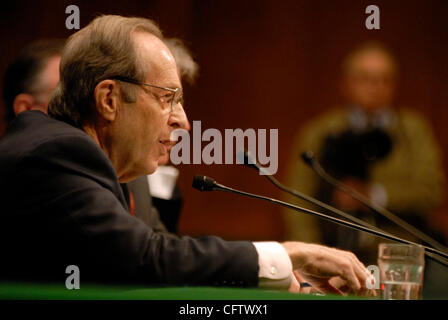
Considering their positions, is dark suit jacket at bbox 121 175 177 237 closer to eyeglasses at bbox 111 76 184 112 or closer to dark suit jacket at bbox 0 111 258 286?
eyeglasses at bbox 111 76 184 112

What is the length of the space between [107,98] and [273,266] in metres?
0.63

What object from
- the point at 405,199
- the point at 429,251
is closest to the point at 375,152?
the point at 405,199

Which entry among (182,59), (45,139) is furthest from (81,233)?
(182,59)

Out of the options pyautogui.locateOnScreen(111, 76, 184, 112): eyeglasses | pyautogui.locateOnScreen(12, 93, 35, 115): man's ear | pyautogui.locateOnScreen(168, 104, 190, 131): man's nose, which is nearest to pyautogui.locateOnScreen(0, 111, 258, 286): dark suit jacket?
pyautogui.locateOnScreen(111, 76, 184, 112): eyeglasses

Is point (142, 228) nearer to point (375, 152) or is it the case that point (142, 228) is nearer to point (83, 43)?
point (83, 43)

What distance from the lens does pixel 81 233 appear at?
1.26 meters

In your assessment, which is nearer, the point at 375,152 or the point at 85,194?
the point at 85,194

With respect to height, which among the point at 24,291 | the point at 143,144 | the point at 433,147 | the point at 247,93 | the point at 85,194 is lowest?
the point at 24,291

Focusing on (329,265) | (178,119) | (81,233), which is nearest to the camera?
(81,233)

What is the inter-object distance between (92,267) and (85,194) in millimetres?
162

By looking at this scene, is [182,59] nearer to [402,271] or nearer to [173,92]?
[173,92]

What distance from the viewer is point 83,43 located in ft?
5.05

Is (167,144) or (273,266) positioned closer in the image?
(273,266)

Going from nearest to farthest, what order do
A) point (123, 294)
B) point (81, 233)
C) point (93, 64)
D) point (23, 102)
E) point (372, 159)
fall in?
point (123, 294)
point (81, 233)
point (93, 64)
point (23, 102)
point (372, 159)
